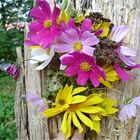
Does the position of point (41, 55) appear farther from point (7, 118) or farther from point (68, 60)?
point (7, 118)

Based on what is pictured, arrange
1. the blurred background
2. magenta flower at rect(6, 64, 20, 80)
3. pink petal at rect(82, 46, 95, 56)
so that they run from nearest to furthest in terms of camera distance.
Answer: pink petal at rect(82, 46, 95, 56) → magenta flower at rect(6, 64, 20, 80) → the blurred background

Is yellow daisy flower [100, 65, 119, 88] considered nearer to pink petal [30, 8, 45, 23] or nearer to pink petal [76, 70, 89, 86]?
pink petal [76, 70, 89, 86]

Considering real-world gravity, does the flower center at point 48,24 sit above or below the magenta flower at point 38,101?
above

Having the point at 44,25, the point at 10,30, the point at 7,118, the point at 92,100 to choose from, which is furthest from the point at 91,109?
the point at 10,30

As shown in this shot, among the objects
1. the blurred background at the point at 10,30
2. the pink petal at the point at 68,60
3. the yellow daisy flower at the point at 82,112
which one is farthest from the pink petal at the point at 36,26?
the blurred background at the point at 10,30

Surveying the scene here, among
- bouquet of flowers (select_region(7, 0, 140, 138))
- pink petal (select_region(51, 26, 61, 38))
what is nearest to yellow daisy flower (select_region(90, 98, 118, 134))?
bouquet of flowers (select_region(7, 0, 140, 138))

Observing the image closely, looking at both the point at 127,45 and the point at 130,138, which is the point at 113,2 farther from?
the point at 130,138

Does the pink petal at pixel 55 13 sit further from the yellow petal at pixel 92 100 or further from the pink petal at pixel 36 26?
the yellow petal at pixel 92 100

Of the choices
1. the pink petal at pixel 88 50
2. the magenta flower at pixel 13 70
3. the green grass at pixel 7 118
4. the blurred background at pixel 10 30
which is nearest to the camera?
the pink petal at pixel 88 50
